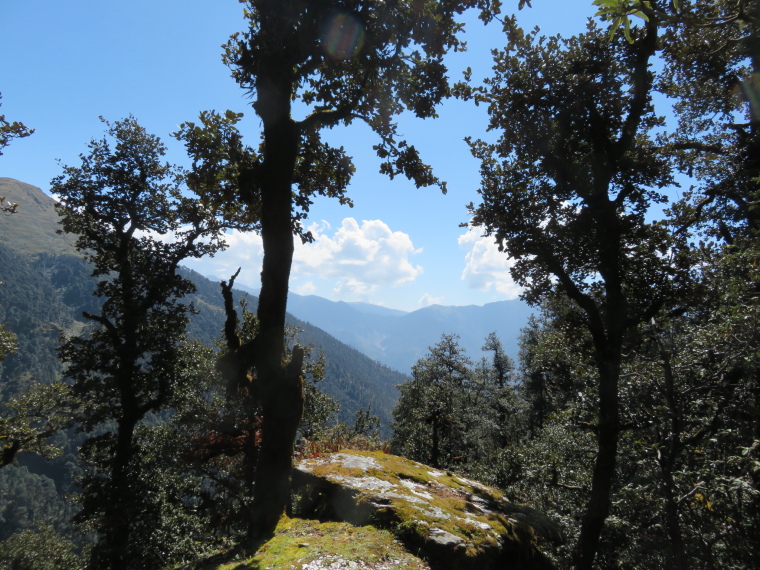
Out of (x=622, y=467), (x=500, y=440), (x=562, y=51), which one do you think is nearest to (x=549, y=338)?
(x=622, y=467)

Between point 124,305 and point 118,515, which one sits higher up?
point 124,305

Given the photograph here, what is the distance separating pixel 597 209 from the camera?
8797mm

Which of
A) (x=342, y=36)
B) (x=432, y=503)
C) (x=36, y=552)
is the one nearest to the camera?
(x=342, y=36)

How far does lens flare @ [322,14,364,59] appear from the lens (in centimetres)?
615

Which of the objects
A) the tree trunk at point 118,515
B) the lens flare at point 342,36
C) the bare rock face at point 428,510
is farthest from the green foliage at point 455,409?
the lens flare at point 342,36

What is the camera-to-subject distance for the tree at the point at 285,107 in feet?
20.2

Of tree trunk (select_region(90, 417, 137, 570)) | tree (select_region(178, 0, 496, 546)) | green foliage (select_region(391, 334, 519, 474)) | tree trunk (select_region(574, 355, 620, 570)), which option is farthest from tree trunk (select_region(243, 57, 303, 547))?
green foliage (select_region(391, 334, 519, 474))

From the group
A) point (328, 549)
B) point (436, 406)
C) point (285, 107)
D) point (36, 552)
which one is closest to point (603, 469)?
point (328, 549)

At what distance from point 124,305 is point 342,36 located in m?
14.1

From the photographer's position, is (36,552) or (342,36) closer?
(342,36)

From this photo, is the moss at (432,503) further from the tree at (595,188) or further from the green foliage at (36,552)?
the green foliage at (36,552)

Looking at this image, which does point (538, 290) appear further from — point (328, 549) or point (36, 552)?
point (36, 552)

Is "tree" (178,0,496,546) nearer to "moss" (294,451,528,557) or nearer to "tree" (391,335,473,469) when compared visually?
"moss" (294,451,528,557)

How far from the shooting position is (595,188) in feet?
29.0
